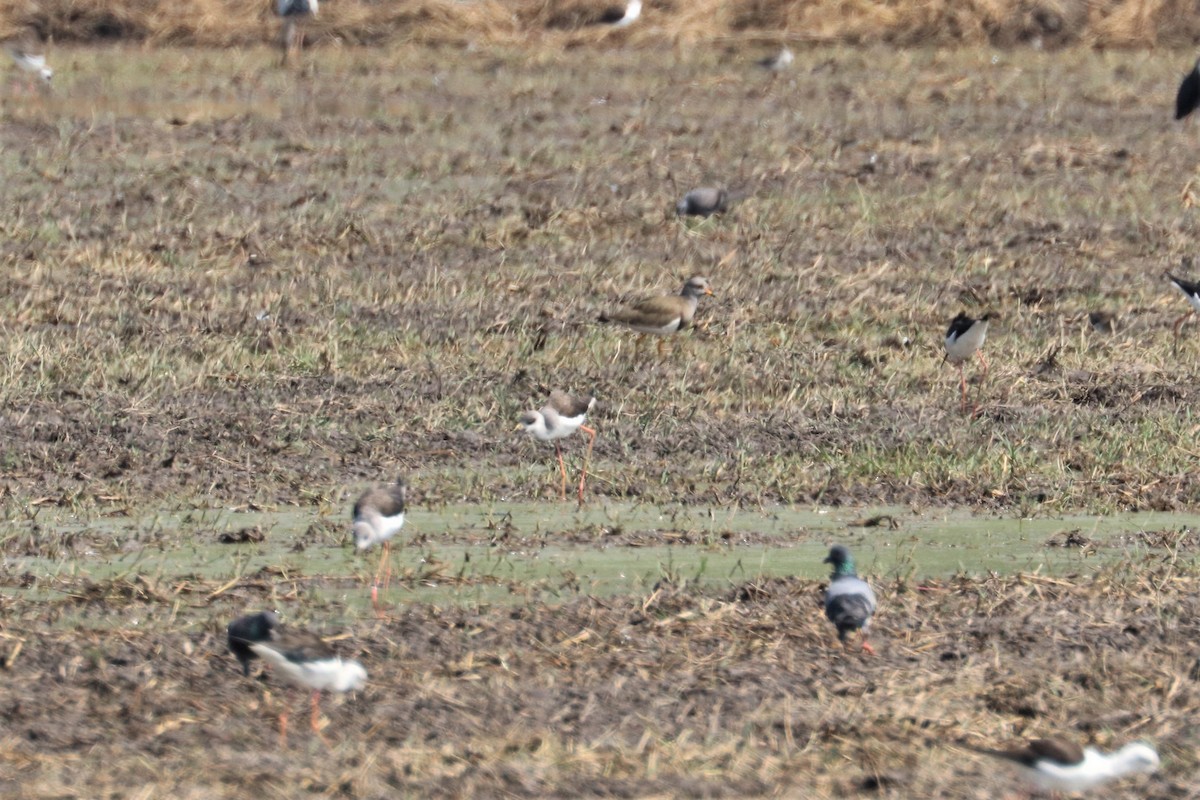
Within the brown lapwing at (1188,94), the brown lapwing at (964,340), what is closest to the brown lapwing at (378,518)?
the brown lapwing at (964,340)

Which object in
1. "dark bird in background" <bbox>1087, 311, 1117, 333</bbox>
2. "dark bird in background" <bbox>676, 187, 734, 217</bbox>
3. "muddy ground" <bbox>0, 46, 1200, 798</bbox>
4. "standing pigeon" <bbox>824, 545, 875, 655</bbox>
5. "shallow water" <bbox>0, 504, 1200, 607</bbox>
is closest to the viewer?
"muddy ground" <bbox>0, 46, 1200, 798</bbox>

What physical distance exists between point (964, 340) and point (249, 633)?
630cm

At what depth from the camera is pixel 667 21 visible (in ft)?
94.1

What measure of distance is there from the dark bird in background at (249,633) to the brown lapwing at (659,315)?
244 inches

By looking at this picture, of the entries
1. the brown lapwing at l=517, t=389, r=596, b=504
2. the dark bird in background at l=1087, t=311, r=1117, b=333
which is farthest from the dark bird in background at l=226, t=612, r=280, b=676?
the dark bird in background at l=1087, t=311, r=1117, b=333

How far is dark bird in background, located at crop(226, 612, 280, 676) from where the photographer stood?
22.2 feet

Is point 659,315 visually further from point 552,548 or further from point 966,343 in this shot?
point 552,548

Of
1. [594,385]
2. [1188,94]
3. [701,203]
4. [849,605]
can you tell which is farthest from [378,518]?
[1188,94]

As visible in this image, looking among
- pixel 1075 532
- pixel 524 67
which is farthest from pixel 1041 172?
pixel 1075 532

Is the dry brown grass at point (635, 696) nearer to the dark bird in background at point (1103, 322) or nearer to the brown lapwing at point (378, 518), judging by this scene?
the brown lapwing at point (378, 518)

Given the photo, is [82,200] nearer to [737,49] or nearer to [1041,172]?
[1041,172]

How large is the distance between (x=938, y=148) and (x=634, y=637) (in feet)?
41.5

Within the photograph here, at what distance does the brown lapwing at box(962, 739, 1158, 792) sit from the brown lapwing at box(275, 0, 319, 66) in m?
22.1

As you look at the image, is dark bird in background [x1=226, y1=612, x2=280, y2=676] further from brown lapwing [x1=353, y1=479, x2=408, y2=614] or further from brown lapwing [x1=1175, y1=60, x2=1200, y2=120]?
brown lapwing [x1=1175, y1=60, x2=1200, y2=120]
